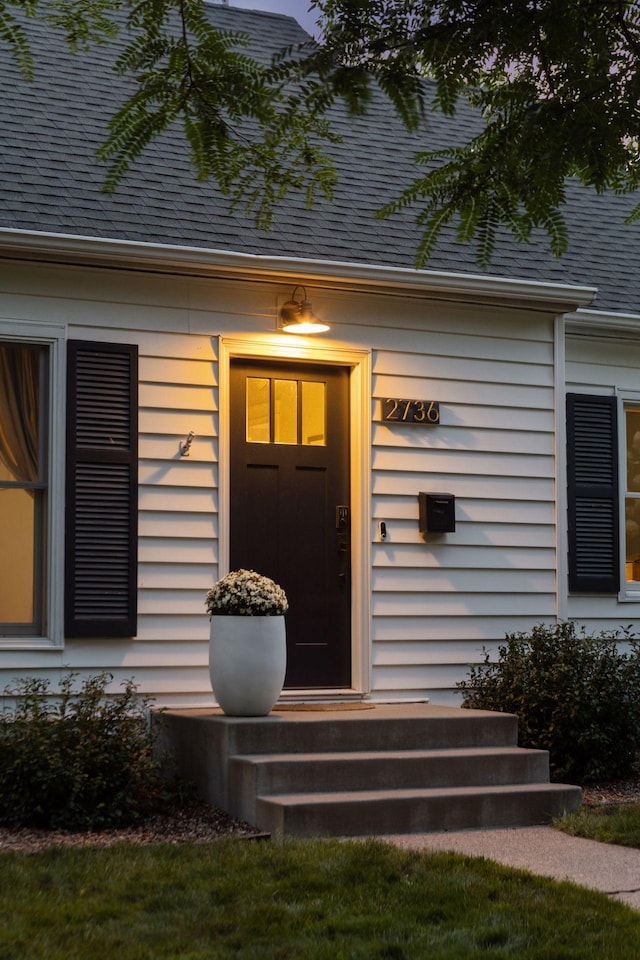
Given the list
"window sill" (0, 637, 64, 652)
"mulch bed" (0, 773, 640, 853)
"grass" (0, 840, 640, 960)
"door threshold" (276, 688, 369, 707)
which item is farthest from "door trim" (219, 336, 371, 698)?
"grass" (0, 840, 640, 960)

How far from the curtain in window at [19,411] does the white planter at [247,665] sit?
1601 millimetres

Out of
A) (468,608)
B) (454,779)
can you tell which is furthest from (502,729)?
(468,608)

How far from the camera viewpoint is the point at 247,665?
22.8 ft

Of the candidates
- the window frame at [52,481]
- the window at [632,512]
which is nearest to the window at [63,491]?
the window frame at [52,481]

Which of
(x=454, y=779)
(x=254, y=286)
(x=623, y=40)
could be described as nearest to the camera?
(x=623, y=40)

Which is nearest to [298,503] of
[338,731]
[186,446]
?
[186,446]

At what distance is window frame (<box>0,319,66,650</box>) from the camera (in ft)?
24.4

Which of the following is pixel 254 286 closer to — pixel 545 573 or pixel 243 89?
pixel 545 573

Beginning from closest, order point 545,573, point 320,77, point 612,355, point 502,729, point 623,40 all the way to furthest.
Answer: point 320,77
point 623,40
point 502,729
point 545,573
point 612,355

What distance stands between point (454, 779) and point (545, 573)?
7.63ft

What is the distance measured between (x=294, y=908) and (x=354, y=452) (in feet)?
13.7

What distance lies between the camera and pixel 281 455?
8305 millimetres

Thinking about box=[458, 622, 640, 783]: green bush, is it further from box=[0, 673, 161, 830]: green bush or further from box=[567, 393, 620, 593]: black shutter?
box=[0, 673, 161, 830]: green bush

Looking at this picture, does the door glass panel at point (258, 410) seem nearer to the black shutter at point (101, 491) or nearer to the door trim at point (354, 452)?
the door trim at point (354, 452)
